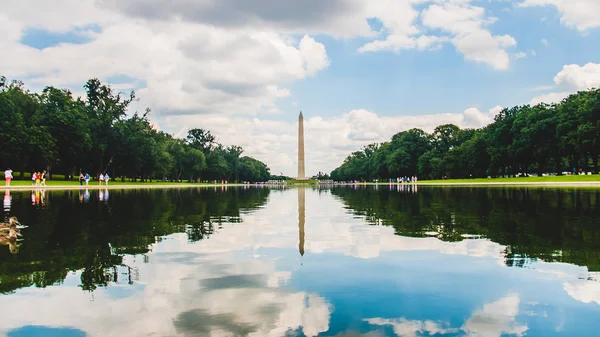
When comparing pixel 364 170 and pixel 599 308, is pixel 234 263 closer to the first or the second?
pixel 599 308

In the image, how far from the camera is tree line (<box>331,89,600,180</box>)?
74.0 metres

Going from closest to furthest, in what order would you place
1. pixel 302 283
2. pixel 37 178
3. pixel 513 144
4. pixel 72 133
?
pixel 302 283 → pixel 37 178 → pixel 72 133 → pixel 513 144

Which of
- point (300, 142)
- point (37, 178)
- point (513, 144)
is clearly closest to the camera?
point (37, 178)

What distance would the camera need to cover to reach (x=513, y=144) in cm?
9106

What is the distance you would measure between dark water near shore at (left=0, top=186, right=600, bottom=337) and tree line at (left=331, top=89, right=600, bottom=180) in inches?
2666

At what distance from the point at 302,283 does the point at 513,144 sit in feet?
305

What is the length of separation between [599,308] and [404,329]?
9.56 feet

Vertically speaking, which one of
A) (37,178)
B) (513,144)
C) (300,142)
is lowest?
(37,178)

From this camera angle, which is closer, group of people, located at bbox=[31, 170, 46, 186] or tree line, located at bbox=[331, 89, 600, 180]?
group of people, located at bbox=[31, 170, 46, 186]

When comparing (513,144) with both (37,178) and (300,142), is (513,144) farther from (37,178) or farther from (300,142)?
(37,178)

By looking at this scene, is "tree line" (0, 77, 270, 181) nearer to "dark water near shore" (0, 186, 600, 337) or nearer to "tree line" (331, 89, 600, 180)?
"dark water near shore" (0, 186, 600, 337)

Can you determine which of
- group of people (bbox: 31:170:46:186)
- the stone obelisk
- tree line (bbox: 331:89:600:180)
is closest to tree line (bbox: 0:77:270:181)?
group of people (bbox: 31:170:46:186)

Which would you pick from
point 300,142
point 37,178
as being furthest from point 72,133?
point 300,142

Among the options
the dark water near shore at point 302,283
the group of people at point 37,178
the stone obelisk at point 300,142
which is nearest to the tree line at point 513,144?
the stone obelisk at point 300,142
